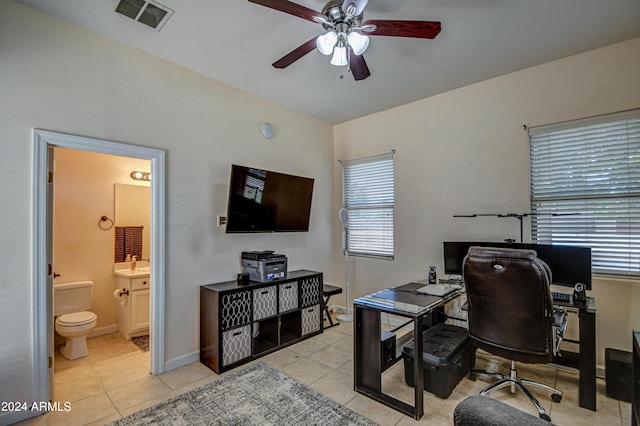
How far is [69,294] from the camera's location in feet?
11.3

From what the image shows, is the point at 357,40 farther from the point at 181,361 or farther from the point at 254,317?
the point at 181,361

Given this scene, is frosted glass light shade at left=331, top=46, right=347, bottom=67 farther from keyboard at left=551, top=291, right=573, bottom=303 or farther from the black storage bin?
keyboard at left=551, top=291, right=573, bottom=303

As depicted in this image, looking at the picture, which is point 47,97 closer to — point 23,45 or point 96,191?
point 23,45

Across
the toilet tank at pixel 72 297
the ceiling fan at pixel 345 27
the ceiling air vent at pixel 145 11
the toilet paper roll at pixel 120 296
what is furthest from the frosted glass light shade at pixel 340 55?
the toilet tank at pixel 72 297

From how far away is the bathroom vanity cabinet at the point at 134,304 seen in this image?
3654 millimetres

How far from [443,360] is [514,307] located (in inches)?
26.3

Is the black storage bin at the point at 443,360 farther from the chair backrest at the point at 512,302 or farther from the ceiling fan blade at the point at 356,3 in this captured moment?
the ceiling fan blade at the point at 356,3

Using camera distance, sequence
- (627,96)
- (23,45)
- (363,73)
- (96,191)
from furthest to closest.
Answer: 1. (96,191)
2. (627,96)
3. (363,73)
4. (23,45)

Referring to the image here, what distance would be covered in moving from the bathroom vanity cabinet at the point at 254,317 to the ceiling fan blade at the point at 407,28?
251 centimetres

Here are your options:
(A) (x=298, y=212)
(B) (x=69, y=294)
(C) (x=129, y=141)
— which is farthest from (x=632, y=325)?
(B) (x=69, y=294)

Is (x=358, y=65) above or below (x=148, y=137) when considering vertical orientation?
above

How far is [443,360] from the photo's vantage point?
2.34 metres

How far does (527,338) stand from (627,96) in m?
2.30

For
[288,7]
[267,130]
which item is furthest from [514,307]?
[267,130]
